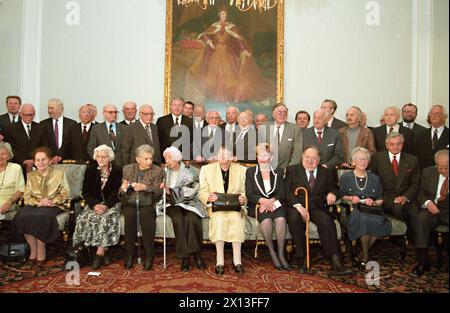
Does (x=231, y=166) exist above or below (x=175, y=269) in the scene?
above

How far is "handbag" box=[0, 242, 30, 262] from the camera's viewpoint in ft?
15.3

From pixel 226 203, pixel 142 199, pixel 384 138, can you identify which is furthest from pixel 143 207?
pixel 384 138

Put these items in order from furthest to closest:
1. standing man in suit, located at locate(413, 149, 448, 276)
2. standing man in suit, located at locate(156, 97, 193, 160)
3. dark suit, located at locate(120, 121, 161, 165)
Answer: standing man in suit, located at locate(156, 97, 193, 160) < dark suit, located at locate(120, 121, 161, 165) < standing man in suit, located at locate(413, 149, 448, 276)

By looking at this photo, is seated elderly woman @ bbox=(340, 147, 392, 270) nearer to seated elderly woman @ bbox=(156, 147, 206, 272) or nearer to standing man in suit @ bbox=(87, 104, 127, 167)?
seated elderly woman @ bbox=(156, 147, 206, 272)

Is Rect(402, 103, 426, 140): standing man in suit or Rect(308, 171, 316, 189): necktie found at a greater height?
Rect(402, 103, 426, 140): standing man in suit

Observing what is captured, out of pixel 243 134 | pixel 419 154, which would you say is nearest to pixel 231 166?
pixel 243 134

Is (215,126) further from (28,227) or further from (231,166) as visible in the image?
(28,227)

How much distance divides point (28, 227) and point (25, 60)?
4.31m

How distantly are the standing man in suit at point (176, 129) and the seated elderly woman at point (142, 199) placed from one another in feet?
4.01

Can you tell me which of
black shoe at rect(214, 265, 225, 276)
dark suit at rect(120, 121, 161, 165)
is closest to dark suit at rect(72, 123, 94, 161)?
dark suit at rect(120, 121, 161, 165)

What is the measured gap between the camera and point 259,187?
16.0ft

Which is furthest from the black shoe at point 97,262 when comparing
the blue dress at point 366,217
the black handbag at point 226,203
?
the blue dress at point 366,217
